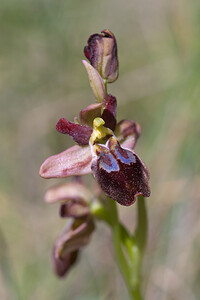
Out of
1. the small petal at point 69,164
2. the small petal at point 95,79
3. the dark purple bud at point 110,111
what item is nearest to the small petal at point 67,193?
the small petal at point 69,164

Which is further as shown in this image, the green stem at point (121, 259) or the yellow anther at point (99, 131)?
the green stem at point (121, 259)

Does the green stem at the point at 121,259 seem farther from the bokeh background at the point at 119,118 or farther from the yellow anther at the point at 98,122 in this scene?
the bokeh background at the point at 119,118

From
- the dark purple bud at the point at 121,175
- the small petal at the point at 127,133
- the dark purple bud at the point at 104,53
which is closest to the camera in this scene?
the dark purple bud at the point at 121,175

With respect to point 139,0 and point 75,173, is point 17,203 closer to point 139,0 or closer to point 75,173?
point 75,173

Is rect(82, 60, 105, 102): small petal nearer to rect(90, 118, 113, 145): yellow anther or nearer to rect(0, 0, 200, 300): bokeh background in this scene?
rect(90, 118, 113, 145): yellow anther

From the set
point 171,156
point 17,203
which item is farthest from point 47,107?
point 171,156

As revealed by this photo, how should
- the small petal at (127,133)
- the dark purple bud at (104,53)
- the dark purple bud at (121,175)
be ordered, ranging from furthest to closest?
1. the small petal at (127,133)
2. the dark purple bud at (104,53)
3. the dark purple bud at (121,175)

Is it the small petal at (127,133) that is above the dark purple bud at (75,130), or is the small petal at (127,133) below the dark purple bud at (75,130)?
below

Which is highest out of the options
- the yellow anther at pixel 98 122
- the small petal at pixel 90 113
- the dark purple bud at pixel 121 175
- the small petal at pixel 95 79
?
the small petal at pixel 95 79

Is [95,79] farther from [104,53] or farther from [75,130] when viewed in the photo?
[75,130]
